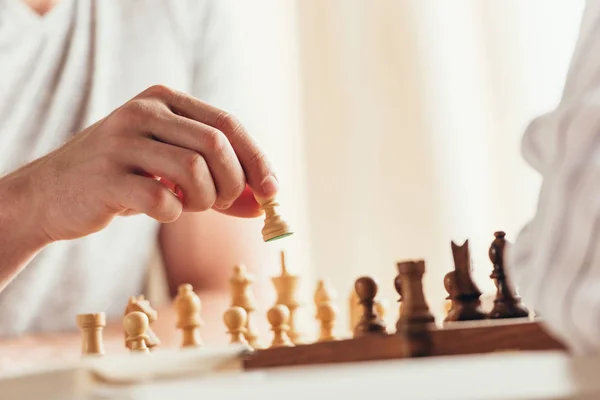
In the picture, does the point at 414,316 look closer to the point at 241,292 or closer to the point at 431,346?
the point at 431,346

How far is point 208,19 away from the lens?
194cm

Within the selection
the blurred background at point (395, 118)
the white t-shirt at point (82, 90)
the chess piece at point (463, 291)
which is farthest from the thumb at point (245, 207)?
the blurred background at point (395, 118)

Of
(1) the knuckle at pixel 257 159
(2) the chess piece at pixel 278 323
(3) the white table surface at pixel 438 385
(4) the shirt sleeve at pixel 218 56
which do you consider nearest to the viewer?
(3) the white table surface at pixel 438 385

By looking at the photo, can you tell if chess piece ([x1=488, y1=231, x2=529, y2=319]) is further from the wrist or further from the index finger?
the wrist

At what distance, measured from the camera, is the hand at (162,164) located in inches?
31.8

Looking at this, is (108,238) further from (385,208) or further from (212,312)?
(385,208)

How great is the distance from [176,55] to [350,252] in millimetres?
692

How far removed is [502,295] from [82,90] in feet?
3.93

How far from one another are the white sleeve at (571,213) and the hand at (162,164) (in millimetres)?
417

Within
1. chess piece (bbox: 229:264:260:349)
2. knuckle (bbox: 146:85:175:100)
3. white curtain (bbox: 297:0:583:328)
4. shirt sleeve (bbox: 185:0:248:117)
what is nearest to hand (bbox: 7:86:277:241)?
knuckle (bbox: 146:85:175:100)

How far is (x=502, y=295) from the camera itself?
2.42 ft

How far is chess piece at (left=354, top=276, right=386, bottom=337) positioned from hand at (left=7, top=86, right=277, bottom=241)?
0.42 feet

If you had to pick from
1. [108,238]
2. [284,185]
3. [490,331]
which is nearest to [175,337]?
[108,238]

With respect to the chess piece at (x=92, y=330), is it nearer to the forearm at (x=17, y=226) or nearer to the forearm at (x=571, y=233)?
the forearm at (x=17, y=226)
